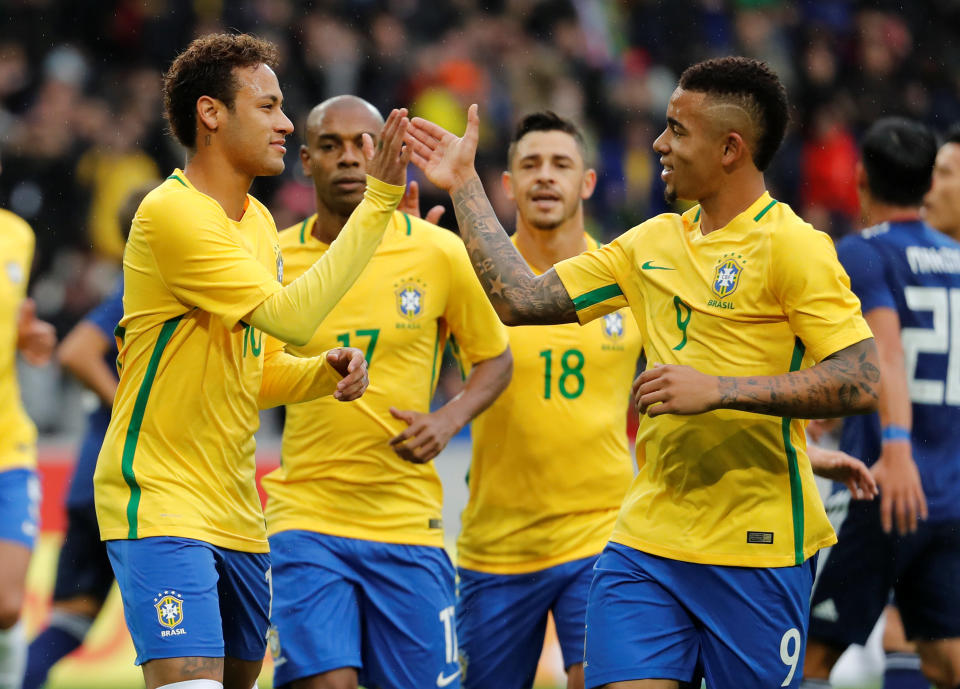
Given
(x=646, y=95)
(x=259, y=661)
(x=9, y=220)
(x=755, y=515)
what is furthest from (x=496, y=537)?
(x=646, y=95)

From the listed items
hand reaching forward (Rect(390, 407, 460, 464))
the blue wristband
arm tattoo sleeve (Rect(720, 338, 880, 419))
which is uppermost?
arm tattoo sleeve (Rect(720, 338, 880, 419))

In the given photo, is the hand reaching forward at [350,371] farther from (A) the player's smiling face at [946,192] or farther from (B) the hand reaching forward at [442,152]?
(A) the player's smiling face at [946,192]

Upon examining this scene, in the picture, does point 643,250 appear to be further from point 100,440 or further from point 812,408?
point 100,440

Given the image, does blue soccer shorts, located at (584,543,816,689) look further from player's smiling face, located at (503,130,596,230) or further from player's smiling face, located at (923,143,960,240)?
player's smiling face, located at (923,143,960,240)

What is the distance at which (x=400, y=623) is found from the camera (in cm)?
564

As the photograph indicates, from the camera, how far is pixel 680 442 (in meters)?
4.57

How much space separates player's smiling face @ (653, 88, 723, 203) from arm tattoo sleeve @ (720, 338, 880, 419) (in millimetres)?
765

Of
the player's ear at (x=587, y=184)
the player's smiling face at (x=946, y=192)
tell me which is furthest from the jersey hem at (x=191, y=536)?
the player's smiling face at (x=946, y=192)

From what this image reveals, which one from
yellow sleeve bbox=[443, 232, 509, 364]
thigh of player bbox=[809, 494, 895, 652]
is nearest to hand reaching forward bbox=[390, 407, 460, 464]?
yellow sleeve bbox=[443, 232, 509, 364]

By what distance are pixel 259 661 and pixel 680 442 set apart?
1.73 m

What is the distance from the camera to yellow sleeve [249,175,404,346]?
4.45 meters

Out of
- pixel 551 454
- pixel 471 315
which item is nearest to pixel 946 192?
pixel 551 454

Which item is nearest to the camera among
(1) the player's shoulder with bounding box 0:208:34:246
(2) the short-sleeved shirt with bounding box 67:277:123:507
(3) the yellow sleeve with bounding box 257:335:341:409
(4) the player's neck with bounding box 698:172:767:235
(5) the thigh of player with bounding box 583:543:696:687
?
(5) the thigh of player with bounding box 583:543:696:687

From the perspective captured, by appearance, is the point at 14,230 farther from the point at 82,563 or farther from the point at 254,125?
the point at 254,125
